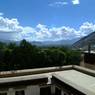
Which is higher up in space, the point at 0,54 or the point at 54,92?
the point at 0,54

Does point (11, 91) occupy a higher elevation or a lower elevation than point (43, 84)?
lower

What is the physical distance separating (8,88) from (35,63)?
755 inches

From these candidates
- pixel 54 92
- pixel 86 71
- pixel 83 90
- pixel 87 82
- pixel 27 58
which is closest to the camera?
pixel 83 90

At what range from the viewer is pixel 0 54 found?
1293 inches

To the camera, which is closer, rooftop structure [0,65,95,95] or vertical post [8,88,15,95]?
rooftop structure [0,65,95,95]

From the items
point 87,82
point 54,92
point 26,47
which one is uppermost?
point 26,47

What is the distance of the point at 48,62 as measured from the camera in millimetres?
33344

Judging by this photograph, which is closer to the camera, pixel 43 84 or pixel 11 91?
pixel 11 91

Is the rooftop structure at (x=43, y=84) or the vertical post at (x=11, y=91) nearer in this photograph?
the rooftop structure at (x=43, y=84)

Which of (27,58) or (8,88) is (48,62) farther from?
(8,88)

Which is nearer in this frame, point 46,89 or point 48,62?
point 46,89

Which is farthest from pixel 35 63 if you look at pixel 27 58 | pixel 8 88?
pixel 8 88

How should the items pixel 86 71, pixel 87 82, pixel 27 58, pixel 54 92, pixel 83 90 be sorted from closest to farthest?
pixel 83 90, pixel 87 82, pixel 54 92, pixel 86 71, pixel 27 58

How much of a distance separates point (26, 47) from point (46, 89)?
65.1ft
